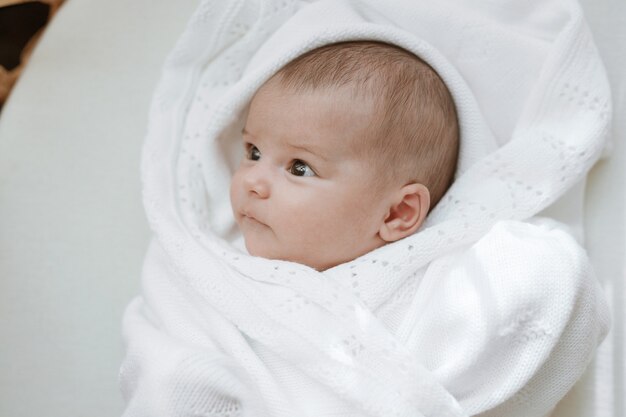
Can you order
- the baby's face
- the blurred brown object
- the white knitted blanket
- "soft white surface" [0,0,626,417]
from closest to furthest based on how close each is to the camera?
the white knitted blanket < the baby's face < "soft white surface" [0,0,626,417] < the blurred brown object

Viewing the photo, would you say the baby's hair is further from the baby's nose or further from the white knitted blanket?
the baby's nose

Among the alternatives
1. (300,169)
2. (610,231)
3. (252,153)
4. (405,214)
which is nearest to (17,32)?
(252,153)

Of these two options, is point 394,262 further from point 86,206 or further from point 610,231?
point 86,206

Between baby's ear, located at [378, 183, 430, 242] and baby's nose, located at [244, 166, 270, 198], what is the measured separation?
18 centimetres

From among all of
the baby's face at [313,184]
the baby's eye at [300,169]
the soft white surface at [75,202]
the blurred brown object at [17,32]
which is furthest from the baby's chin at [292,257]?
the blurred brown object at [17,32]

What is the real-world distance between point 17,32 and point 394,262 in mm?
913

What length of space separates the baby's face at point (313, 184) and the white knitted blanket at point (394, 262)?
4 cm

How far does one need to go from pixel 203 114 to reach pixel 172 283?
31cm

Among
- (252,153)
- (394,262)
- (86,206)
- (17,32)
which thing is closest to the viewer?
(394,262)

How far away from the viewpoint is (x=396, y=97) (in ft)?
3.62

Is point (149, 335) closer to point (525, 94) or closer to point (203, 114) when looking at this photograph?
point (203, 114)

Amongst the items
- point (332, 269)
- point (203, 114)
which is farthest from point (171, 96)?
point (332, 269)

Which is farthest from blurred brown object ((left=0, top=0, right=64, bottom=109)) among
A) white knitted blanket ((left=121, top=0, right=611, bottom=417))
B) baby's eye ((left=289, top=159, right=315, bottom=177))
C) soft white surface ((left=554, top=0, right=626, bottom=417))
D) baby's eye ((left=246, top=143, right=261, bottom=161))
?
soft white surface ((left=554, top=0, right=626, bottom=417))

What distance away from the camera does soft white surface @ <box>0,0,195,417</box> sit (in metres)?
1.24
